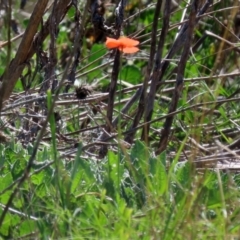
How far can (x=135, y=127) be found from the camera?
2826mm

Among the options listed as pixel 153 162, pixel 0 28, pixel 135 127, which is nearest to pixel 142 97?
pixel 135 127

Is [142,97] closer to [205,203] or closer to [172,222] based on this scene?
[205,203]

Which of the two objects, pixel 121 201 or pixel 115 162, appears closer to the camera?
pixel 121 201

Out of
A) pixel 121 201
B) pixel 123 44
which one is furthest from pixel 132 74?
pixel 121 201

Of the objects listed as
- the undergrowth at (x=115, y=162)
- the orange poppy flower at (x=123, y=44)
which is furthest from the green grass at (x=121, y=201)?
the orange poppy flower at (x=123, y=44)

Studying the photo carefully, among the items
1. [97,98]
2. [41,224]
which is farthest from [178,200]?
[97,98]

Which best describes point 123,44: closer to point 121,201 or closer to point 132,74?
point 121,201

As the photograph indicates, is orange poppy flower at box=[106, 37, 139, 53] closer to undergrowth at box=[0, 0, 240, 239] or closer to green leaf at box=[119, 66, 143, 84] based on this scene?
undergrowth at box=[0, 0, 240, 239]

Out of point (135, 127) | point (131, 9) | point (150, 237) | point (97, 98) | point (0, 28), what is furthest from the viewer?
point (131, 9)

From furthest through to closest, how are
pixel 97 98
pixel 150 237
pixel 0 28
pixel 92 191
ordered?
pixel 0 28 < pixel 97 98 < pixel 92 191 < pixel 150 237

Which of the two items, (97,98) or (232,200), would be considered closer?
(232,200)

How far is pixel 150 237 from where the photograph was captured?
6.31 feet

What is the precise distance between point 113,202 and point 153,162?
289 mm

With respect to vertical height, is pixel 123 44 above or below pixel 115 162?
above
